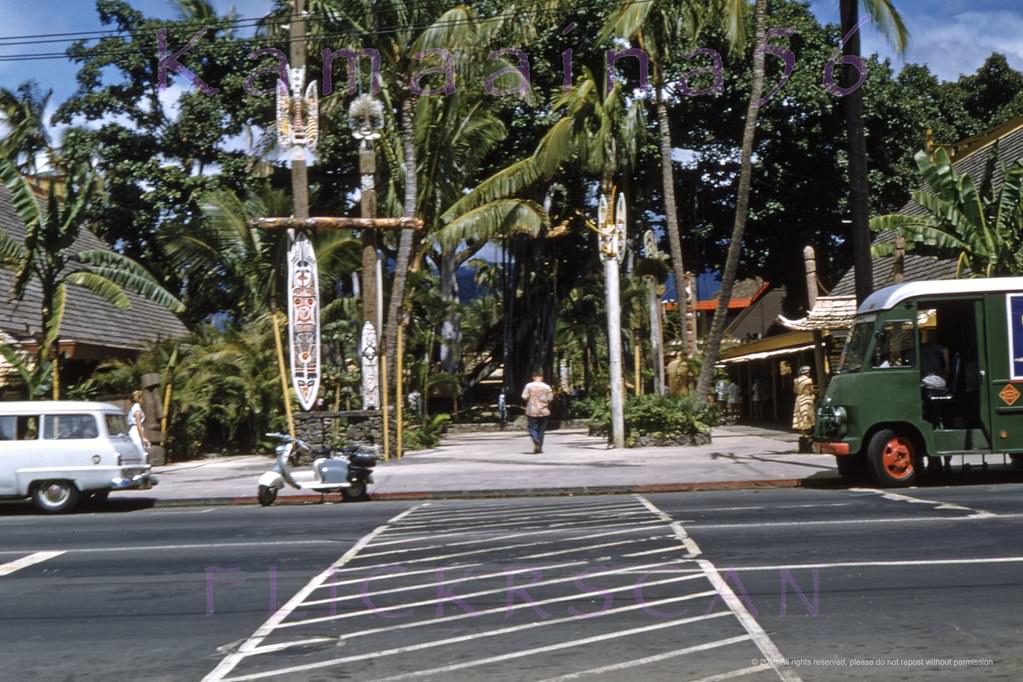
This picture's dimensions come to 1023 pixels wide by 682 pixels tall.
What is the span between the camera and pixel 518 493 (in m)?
17.1

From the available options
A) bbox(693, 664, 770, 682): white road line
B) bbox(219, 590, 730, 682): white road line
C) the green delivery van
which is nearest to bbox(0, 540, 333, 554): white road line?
bbox(219, 590, 730, 682): white road line

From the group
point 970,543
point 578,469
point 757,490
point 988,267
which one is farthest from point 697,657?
point 988,267

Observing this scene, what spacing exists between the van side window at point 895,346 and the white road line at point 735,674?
10.4 meters

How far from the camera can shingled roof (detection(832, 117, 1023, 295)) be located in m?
26.6

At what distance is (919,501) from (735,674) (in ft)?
27.6

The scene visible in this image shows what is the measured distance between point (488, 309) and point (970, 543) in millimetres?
42134

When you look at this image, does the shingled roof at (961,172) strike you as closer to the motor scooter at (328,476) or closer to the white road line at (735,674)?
the motor scooter at (328,476)

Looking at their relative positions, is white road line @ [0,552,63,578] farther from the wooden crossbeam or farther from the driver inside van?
the wooden crossbeam

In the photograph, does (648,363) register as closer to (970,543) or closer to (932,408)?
(932,408)

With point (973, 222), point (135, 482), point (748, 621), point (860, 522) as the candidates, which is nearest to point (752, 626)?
point (748, 621)

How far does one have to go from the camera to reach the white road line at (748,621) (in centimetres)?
639

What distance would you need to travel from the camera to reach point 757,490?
55.3 feet

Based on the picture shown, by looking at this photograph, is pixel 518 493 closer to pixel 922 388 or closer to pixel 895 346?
pixel 895 346

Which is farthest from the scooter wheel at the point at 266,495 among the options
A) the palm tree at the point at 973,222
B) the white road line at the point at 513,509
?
the palm tree at the point at 973,222
